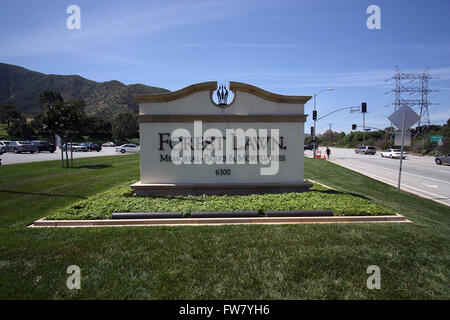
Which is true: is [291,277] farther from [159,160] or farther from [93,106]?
[93,106]

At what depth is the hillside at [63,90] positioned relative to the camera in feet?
443

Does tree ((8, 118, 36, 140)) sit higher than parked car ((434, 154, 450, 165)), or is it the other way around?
tree ((8, 118, 36, 140))

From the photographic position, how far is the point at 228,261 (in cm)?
377

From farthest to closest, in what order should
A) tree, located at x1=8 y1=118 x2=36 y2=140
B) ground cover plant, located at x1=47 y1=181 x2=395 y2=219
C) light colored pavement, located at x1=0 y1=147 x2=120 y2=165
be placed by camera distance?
1. tree, located at x1=8 y1=118 x2=36 y2=140
2. light colored pavement, located at x1=0 y1=147 x2=120 y2=165
3. ground cover plant, located at x1=47 y1=181 x2=395 y2=219

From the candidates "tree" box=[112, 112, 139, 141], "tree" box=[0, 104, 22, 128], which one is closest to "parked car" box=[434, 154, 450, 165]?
"tree" box=[112, 112, 139, 141]

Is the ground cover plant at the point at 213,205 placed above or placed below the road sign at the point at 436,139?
below

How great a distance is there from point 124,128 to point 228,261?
89.4 meters


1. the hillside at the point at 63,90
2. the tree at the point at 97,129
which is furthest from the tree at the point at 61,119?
the hillside at the point at 63,90

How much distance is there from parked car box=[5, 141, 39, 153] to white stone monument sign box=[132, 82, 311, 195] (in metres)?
34.9

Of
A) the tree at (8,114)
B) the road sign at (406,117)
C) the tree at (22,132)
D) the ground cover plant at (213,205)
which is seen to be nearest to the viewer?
the ground cover plant at (213,205)

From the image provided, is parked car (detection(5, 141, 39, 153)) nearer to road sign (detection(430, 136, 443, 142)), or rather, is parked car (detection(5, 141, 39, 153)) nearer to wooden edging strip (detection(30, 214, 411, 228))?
wooden edging strip (detection(30, 214, 411, 228))

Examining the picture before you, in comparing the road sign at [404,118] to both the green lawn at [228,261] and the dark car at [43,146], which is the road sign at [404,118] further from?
the dark car at [43,146]

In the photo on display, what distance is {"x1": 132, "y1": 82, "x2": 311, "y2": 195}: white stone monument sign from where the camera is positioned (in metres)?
8.03

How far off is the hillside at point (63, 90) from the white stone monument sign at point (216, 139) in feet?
439
